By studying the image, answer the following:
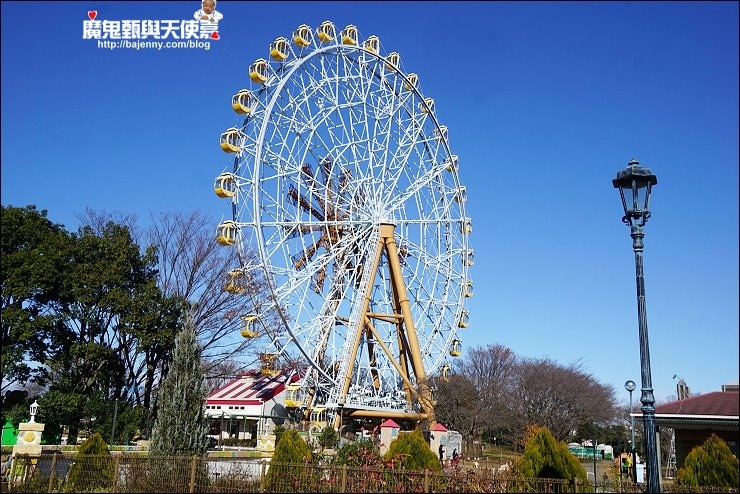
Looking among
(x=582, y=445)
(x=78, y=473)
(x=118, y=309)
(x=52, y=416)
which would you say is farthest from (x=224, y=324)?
(x=582, y=445)

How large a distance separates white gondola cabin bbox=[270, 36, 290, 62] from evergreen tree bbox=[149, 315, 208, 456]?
1376 centimetres

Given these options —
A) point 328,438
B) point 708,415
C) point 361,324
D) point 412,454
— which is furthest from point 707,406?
point 361,324

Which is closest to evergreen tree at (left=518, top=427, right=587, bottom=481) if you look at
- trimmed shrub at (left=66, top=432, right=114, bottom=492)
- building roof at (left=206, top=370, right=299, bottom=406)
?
trimmed shrub at (left=66, top=432, right=114, bottom=492)

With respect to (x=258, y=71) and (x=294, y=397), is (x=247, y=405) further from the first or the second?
(x=258, y=71)

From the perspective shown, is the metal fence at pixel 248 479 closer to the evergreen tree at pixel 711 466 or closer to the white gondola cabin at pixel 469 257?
the evergreen tree at pixel 711 466

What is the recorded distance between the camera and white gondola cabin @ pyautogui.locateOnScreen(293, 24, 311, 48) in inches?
1181

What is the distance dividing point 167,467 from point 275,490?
296cm

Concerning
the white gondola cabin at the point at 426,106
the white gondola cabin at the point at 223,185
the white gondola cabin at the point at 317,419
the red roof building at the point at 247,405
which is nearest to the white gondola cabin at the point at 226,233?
the white gondola cabin at the point at 223,185

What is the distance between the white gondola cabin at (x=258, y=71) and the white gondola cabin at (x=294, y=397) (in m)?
13.5

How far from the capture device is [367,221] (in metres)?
33.4

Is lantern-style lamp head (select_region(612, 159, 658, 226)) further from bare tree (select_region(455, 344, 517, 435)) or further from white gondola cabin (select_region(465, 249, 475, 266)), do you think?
bare tree (select_region(455, 344, 517, 435))

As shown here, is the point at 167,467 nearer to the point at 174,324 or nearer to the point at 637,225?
the point at 637,225

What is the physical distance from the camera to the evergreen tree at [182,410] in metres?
19.0

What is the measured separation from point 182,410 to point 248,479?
477cm
